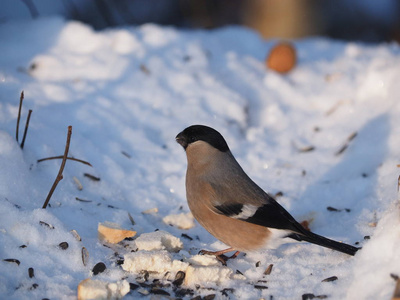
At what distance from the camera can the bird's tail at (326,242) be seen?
2.76 metres

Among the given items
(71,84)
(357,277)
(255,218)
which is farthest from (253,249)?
(71,84)

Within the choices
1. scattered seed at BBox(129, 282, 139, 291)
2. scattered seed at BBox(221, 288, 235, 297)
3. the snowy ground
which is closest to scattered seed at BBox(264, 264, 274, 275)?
the snowy ground

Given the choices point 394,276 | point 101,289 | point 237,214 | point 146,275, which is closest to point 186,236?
point 237,214

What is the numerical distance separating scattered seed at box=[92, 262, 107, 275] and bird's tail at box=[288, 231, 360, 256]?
1.01 meters

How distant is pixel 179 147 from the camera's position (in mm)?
4141

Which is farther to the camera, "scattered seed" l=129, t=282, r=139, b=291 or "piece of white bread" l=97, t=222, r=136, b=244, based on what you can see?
"piece of white bread" l=97, t=222, r=136, b=244

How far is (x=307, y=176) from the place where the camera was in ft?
12.9

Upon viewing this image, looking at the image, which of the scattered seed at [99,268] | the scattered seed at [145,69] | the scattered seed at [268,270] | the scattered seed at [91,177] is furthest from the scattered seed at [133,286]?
the scattered seed at [145,69]

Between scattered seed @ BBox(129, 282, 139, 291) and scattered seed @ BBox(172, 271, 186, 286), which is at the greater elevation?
scattered seed @ BBox(172, 271, 186, 286)

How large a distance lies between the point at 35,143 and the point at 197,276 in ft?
4.76

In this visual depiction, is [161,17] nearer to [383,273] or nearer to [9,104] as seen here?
[9,104]

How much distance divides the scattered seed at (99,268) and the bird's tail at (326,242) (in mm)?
1012

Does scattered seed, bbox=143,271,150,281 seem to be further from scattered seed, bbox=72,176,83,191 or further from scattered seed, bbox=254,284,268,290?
scattered seed, bbox=72,176,83,191

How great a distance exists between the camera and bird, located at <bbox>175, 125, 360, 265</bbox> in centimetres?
289
